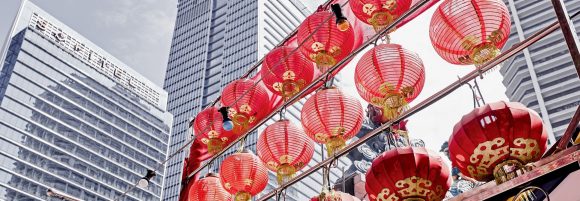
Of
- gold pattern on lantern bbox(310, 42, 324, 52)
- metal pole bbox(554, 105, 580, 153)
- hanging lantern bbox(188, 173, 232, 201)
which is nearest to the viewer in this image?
metal pole bbox(554, 105, 580, 153)

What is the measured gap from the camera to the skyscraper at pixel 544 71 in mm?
69250

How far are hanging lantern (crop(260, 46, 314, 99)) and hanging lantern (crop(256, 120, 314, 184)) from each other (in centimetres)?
41

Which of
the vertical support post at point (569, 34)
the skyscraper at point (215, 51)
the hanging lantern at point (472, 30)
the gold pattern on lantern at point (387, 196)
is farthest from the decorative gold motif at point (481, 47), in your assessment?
the skyscraper at point (215, 51)

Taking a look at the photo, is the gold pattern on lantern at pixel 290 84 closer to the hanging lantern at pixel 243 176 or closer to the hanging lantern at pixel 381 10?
the hanging lantern at pixel 243 176

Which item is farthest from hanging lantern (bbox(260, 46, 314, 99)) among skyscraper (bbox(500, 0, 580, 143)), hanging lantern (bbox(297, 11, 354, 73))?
skyscraper (bbox(500, 0, 580, 143))

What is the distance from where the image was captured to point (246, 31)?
88.8 meters

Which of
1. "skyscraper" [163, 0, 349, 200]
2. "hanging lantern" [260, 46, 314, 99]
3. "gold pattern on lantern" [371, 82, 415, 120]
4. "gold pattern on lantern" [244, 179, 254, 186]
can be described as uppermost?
"skyscraper" [163, 0, 349, 200]

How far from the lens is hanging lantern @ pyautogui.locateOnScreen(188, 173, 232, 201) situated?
6281 millimetres

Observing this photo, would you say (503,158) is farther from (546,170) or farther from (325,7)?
(325,7)

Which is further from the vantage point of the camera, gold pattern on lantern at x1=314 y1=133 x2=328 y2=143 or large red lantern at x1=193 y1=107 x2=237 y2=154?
large red lantern at x1=193 y1=107 x2=237 y2=154

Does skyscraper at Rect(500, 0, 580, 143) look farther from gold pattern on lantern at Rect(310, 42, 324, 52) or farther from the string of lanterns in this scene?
gold pattern on lantern at Rect(310, 42, 324, 52)

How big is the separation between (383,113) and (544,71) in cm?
7837

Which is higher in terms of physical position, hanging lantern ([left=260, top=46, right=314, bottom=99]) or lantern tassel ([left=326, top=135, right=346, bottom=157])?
hanging lantern ([left=260, top=46, right=314, bottom=99])

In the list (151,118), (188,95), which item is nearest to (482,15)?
(151,118)
